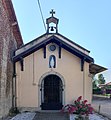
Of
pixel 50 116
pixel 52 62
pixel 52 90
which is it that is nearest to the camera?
pixel 50 116

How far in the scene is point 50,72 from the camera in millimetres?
19234

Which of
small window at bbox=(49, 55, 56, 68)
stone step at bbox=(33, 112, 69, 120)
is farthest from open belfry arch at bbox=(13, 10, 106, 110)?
stone step at bbox=(33, 112, 69, 120)

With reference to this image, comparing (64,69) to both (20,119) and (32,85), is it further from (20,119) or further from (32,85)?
(20,119)

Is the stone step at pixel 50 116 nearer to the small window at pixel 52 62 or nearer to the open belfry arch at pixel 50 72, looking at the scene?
the open belfry arch at pixel 50 72

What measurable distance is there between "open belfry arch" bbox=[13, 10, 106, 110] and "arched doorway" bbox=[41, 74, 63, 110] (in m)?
0.07

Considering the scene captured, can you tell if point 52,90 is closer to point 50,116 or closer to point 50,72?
point 50,72

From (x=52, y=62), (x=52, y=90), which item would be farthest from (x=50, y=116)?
(x=52, y=62)

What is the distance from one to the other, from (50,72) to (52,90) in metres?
1.36

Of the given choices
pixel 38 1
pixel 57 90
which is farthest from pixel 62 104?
pixel 38 1

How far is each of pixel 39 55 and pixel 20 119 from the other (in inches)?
205

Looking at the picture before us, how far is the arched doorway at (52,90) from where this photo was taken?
19.4m

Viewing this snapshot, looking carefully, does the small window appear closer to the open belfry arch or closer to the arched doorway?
the open belfry arch

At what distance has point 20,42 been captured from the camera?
22.8m

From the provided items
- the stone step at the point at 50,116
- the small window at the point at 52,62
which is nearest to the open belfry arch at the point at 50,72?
the small window at the point at 52,62
